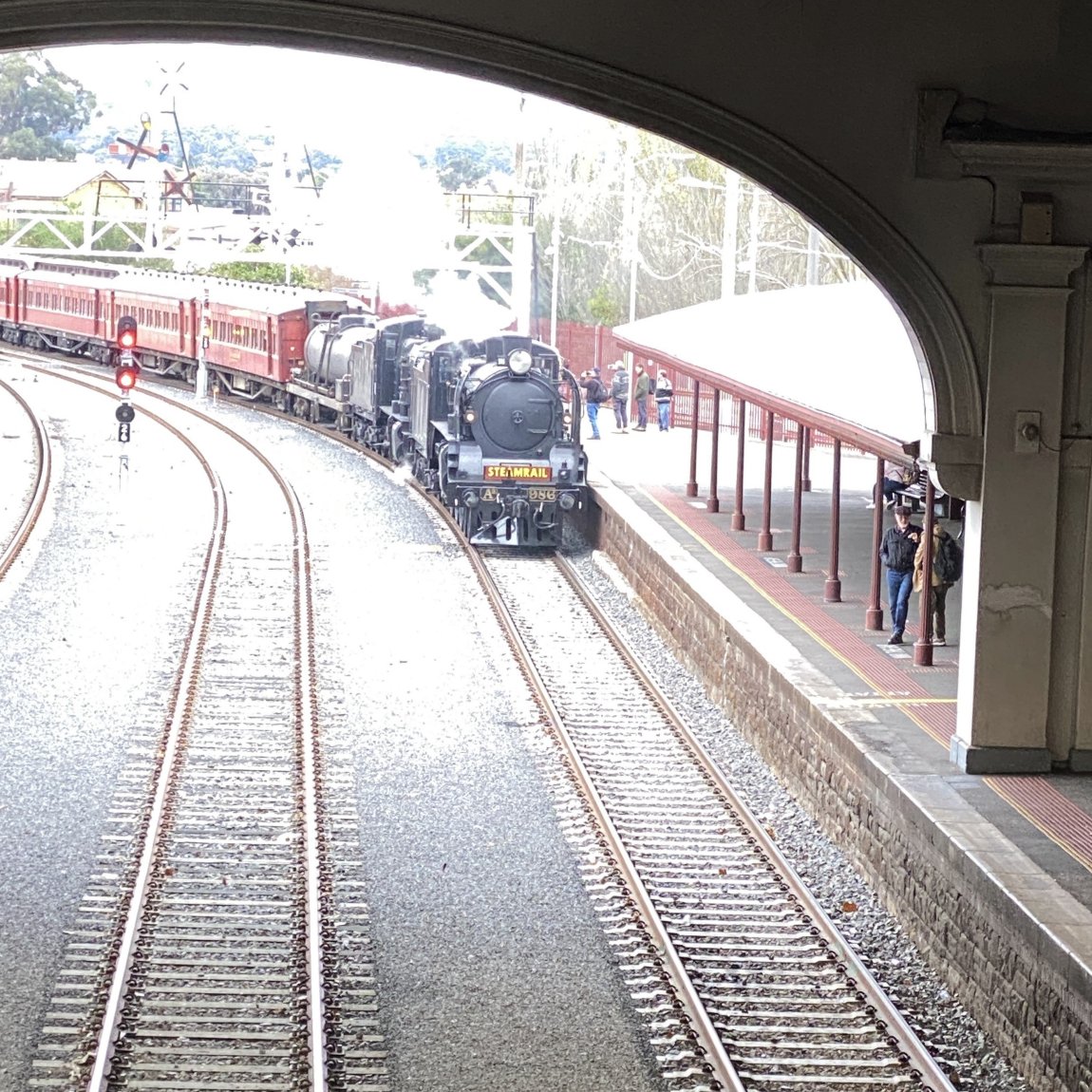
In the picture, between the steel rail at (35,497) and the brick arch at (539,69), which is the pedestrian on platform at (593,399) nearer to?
the steel rail at (35,497)

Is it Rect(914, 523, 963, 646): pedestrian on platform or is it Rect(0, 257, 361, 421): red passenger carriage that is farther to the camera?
Rect(0, 257, 361, 421): red passenger carriage

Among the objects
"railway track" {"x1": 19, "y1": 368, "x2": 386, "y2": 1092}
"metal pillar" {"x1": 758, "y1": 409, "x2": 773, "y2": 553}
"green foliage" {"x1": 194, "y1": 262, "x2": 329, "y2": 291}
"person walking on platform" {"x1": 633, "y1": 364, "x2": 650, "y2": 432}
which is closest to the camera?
"railway track" {"x1": 19, "y1": 368, "x2": 386, "y2": 1092}

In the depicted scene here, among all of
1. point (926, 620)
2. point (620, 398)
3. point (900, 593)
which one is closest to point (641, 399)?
point (620, 398)

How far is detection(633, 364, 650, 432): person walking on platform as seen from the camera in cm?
2967

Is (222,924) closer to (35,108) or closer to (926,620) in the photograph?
(926,620)

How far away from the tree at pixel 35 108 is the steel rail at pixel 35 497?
5758 cm

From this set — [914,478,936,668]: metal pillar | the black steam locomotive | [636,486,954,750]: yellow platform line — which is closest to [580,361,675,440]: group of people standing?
the black steam locomotive

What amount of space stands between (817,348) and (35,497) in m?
10.2

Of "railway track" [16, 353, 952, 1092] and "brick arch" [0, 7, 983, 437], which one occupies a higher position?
"brick arch" [0, 7, 983, 437]

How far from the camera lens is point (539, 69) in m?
8.02

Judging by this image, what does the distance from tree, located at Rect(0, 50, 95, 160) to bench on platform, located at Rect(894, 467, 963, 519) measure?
2845 inches

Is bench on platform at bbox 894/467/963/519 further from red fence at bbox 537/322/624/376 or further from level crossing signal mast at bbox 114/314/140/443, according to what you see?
red fence at bbox 537/322/624/376

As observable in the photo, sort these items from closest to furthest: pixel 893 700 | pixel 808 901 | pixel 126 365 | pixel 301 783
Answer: pixel 808 901 → pixel 301 783 → pixel 893 700 → pixel 126 365

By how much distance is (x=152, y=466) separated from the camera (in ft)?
81.1
